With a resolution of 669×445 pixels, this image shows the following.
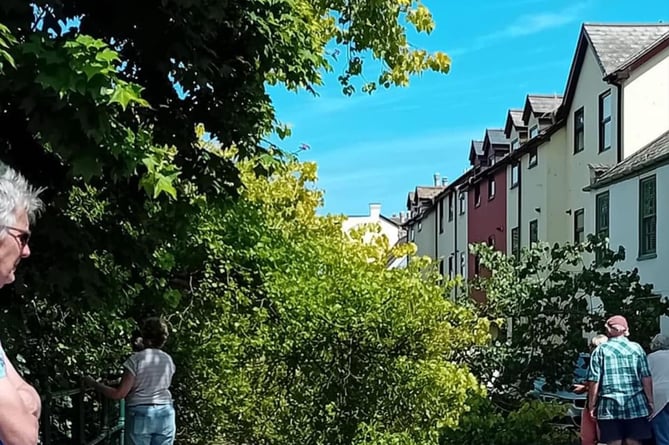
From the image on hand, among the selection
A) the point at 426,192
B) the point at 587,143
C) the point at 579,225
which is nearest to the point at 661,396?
the point at 587,143

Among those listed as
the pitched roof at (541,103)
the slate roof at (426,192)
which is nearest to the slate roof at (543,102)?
the pitched roof at (541,103)

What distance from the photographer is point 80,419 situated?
23.1 ft

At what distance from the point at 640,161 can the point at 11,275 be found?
57.1 ft

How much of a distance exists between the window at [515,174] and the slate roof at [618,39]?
20.4 feet

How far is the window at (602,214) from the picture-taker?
20.2m

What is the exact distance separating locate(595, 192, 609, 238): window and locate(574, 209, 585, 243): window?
7.37 feet

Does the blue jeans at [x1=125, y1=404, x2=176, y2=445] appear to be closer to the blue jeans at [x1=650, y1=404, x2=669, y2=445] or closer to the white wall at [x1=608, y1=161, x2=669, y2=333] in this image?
the blue jeans at [x1=650, y1=404, x2=669, y2=445]

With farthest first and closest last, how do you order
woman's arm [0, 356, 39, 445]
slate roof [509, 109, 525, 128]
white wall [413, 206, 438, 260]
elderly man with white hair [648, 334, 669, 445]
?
white wall [413, 206, 438, 260], slate roof [509, 109, 525, 128], elderly man with white hair [648, 334, 669, 445], woman's arm [0, 356, 39, 445]

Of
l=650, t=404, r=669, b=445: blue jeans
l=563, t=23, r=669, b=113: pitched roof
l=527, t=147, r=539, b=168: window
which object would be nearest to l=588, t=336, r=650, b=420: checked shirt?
l=650, t=404, r=669, b=445: blue jeans

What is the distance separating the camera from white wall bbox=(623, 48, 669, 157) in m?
20.0

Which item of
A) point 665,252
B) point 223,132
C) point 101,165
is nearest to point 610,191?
point 665,252

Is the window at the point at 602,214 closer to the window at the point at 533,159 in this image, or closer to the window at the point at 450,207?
the window at the point at 533,159

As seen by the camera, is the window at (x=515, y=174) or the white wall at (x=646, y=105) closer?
the white wall at (x=646, y=105)

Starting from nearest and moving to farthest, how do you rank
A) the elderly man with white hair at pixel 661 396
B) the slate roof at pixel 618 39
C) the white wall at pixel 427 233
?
1. the elderly man with white hair at pixel 661 396
2. the slate roof at pixel 618 39
3. the white wall at pixel 427 233
